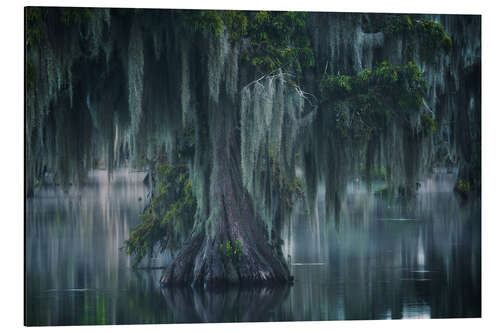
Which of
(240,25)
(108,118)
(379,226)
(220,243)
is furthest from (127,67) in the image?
(379,226)

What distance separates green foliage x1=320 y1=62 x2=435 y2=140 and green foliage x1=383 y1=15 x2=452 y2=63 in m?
0.19

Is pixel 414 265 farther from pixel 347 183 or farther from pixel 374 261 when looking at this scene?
pixel 347 183

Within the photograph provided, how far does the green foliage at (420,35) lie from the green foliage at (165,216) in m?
2.22

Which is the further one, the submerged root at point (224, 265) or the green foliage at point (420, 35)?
the green foliage at point (420, 35)

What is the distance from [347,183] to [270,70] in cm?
125

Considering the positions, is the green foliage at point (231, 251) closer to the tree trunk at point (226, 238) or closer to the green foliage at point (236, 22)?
the tree trunk at point (226, 238)

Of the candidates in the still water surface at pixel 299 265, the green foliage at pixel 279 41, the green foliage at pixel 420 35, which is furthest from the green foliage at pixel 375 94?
the still water surface at pixel 299 265

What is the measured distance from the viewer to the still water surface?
307 inches

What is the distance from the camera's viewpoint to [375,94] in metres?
8.32

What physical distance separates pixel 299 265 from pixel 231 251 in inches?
23.7

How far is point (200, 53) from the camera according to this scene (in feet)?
26.4

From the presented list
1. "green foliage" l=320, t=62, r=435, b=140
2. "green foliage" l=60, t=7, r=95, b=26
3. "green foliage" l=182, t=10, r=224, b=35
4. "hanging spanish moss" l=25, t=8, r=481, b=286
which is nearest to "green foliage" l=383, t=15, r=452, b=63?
"hanging spanish moss" l=25, t=8, r=481, b=286

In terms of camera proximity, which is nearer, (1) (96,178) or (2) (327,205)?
(1) (96,178)

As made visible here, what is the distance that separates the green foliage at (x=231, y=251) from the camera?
823 cm
